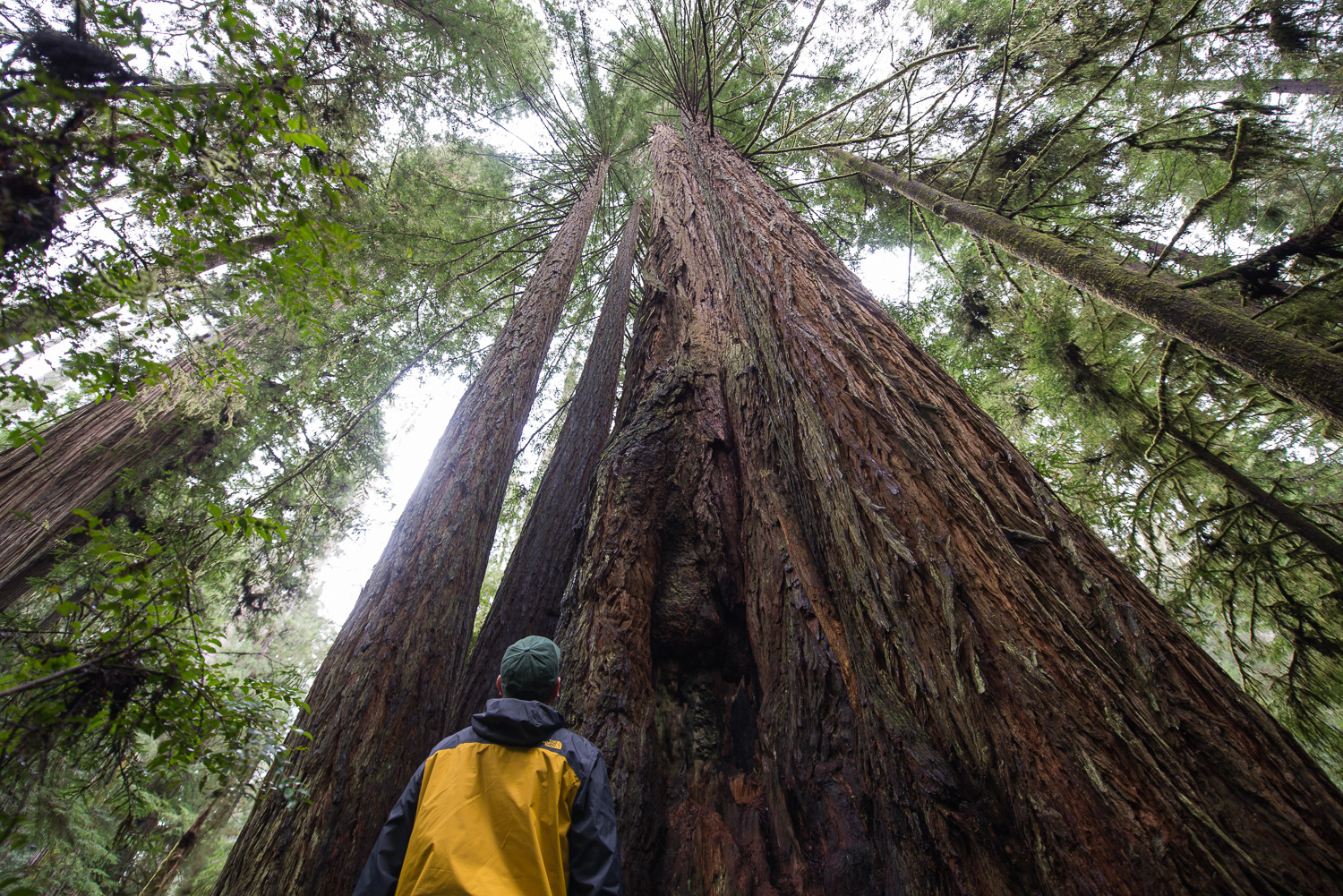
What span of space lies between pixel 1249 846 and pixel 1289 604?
155 inches

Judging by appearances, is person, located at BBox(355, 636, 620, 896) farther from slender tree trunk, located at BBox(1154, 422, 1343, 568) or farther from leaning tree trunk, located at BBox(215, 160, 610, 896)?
slender tree trunk, located at BBox(1154, 422, 1343, 568)

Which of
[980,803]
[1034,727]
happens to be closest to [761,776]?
[980,803]

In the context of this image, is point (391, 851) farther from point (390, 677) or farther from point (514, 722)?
point (390, 677)

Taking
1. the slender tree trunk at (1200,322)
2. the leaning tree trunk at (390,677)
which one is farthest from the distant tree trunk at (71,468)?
the slender tree trunk at (1200,322)

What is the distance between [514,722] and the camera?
1569 mm

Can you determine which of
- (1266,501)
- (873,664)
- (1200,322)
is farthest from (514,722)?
(1266,501)

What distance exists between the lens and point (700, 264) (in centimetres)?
363

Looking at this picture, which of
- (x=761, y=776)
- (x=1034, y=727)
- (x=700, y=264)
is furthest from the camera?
(x=700, y=264)

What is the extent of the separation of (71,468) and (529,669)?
4.01 m

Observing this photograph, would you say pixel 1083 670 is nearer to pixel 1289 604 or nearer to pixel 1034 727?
pixel 1034 727

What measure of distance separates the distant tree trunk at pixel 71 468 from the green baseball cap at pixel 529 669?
246cm

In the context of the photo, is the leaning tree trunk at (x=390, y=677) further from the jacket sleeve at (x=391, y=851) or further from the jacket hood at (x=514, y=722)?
the jacket hood at (x=514, y=722)

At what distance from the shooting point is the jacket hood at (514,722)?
1.57 m

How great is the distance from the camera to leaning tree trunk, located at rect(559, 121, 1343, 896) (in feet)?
2.99
